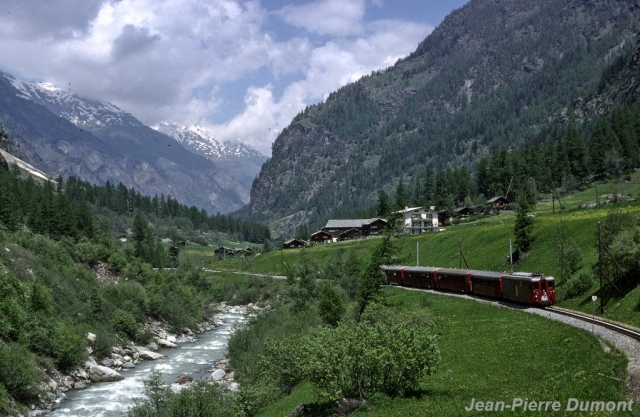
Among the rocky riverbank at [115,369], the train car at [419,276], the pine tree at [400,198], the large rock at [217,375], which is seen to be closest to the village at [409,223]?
the pine tree at [400,198]

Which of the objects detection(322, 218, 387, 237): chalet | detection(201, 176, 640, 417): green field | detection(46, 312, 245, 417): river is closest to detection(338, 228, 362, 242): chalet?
detection(322, 218, 387, 237): chalet

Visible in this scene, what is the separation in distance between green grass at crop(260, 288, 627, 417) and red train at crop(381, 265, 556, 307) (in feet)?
16.5

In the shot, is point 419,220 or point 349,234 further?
point 349,234

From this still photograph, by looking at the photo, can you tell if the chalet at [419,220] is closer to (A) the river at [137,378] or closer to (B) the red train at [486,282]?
(B) the red train at [486,282]

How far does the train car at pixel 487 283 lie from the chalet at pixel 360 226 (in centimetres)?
10480

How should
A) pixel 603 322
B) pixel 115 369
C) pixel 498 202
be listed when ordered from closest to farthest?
1. pixel 603 322
2. pixel 115 369
3. pixel 498 202

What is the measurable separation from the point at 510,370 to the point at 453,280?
39.2 metres

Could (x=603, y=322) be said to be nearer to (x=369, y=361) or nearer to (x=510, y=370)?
(x=510, y=370)

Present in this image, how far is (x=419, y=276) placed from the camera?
244ft

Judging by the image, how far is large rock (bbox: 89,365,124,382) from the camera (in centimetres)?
4869

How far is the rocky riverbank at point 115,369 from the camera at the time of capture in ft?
138

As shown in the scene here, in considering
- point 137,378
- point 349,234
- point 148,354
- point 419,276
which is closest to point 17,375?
point 137,378

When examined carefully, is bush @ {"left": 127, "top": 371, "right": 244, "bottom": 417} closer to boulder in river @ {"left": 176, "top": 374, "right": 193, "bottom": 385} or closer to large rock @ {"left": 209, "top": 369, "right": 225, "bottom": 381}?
boulder in river @ {"left": 176, "top": 374, "right": 193, "bottom": 385}

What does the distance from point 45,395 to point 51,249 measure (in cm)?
4400
